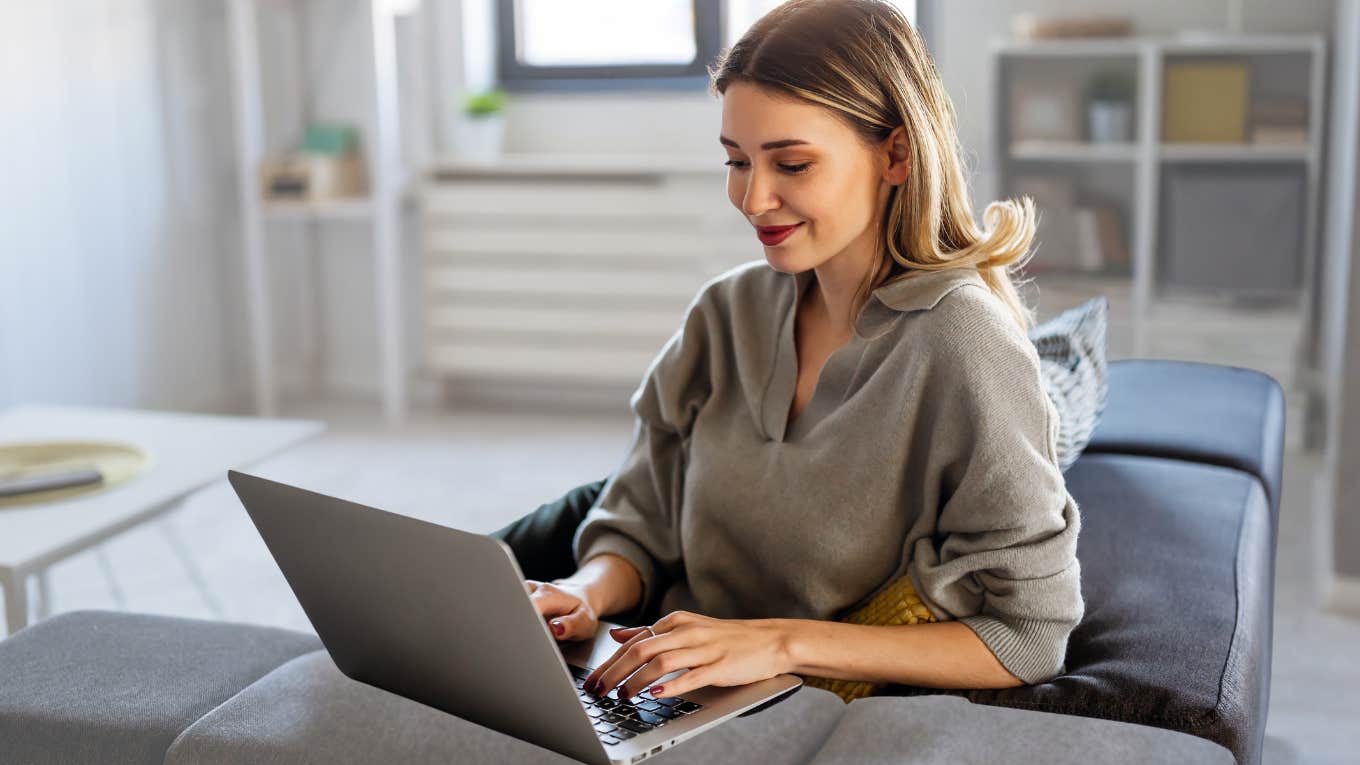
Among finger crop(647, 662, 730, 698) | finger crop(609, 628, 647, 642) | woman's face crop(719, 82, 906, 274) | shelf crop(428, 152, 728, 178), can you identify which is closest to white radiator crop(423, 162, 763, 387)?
shelf crop(428, 152, 728, 178)

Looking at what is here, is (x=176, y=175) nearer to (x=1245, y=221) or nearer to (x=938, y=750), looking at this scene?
(x=1245, y=221)

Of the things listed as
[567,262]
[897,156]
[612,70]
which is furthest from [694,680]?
[612,70]

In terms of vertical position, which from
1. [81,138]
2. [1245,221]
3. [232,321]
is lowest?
[232,321]

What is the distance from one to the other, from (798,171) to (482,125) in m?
2.91

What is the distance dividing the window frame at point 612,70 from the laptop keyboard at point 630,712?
10.1 ft

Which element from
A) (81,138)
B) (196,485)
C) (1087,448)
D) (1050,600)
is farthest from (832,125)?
(81,138)

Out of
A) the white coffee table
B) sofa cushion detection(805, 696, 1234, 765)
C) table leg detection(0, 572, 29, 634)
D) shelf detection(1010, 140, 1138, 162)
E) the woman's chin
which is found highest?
shelf detection(1010, 140, 1138, 162)

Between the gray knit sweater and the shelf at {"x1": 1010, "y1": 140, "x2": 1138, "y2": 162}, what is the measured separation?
230 centimetres

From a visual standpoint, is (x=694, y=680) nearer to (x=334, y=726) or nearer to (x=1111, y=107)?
(x=334, y=726)

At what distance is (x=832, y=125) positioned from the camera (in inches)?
47.1

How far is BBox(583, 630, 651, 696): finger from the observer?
3.57ft

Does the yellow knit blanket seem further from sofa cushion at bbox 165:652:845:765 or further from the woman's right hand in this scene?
the woman's right hand

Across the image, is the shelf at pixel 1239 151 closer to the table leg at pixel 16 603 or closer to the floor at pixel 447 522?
the floor at pixel 447 522

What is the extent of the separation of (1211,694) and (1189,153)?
2622mm
